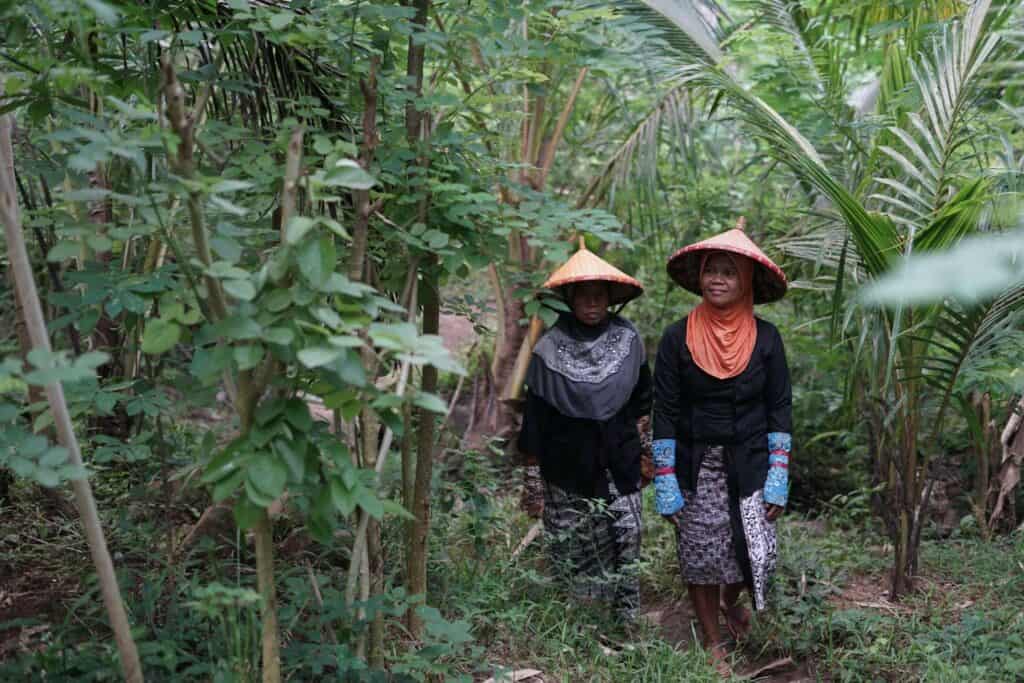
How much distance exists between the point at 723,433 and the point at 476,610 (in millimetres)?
1322

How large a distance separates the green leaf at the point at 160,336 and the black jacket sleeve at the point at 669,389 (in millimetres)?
2576

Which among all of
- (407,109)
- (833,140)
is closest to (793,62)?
(833,140)

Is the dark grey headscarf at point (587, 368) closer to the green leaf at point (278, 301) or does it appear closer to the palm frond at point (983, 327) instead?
the palm frond at point (983, 327)

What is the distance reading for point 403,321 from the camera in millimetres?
2389

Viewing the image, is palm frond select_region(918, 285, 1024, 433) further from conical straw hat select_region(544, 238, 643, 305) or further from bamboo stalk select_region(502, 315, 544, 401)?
bamboo stalk select_region(502, 315, 544, 401)

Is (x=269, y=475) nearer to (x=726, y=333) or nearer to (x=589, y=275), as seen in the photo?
(x=589, y=275)

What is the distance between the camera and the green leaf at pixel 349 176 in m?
1.85

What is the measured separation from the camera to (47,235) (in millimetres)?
3992

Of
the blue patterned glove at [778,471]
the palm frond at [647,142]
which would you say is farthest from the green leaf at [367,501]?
the palm frond at [647,142]

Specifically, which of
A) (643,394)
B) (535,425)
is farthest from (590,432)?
(643,394)

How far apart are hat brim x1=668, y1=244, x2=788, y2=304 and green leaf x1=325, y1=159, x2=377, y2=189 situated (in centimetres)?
233

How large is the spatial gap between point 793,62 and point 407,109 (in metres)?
3.28

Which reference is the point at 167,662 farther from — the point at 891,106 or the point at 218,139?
the point at 891,106

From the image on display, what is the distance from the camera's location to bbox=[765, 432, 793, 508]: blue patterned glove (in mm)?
4008
